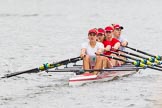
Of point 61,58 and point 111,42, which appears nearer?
point 111,42

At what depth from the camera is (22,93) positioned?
21766 millimetres

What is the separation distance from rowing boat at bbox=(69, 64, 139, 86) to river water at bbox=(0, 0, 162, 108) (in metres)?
0.23

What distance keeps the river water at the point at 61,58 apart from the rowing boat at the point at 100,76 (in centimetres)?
23

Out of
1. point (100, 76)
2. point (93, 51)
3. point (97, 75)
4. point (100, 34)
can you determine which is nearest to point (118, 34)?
point (100, 34)

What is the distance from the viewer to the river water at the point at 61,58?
67.6 feet

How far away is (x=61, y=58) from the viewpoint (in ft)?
107

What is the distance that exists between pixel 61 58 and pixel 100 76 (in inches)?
364

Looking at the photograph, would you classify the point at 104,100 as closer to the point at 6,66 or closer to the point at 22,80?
the point at 22,80

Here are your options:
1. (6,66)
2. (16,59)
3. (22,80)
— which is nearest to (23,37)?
(16,59)

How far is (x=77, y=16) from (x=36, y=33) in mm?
20515

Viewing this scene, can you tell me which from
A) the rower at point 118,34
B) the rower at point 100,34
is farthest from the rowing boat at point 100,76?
the rower at point 100,34

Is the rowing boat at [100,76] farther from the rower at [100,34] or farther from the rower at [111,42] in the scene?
the rower at [100,34]

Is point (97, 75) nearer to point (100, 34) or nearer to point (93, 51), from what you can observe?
point (93, 51)

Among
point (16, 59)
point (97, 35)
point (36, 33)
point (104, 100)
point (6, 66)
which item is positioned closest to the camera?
point (104, 100)
